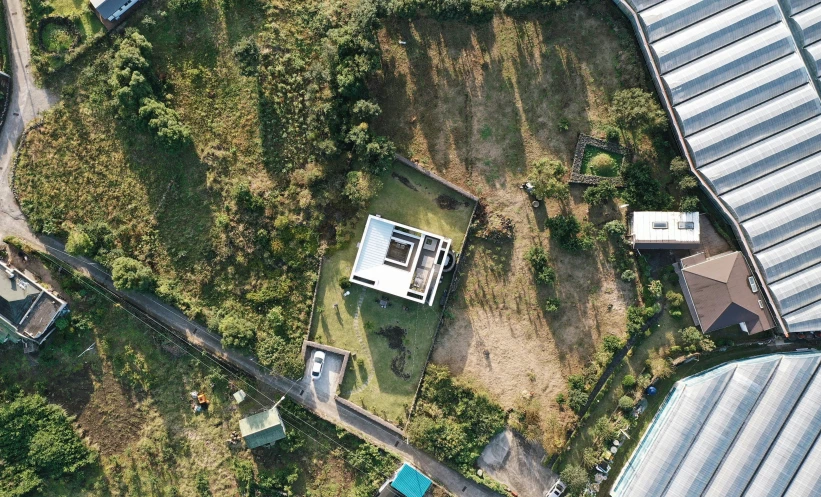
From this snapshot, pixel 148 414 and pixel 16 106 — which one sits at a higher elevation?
pixel 16 106

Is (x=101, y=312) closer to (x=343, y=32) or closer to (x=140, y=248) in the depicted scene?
(x=140, y=248)

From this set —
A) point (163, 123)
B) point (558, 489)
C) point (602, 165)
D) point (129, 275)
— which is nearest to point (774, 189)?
point (602, 165)

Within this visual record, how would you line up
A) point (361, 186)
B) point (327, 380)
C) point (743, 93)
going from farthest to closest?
point (327, 380)
point (361, 186)
point (743, 93)

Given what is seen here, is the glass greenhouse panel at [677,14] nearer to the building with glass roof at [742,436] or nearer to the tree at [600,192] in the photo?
the tree at [600,192]

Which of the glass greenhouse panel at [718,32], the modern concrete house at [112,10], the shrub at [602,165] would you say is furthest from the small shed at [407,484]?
the modern concrete house at [112,10]

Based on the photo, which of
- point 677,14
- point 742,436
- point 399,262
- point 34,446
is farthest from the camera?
point 34,446

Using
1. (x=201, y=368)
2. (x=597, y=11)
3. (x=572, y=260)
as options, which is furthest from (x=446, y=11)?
(x=201, y=368)

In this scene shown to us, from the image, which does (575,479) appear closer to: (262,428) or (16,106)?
(262,428)
